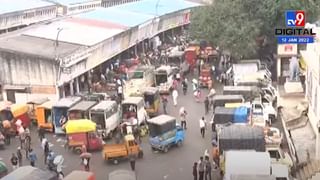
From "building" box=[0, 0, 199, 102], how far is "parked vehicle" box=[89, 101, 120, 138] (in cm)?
488

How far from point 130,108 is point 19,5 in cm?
2241

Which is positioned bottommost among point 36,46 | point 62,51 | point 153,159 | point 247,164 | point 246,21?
point 153,159

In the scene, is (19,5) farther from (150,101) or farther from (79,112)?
(79,112)

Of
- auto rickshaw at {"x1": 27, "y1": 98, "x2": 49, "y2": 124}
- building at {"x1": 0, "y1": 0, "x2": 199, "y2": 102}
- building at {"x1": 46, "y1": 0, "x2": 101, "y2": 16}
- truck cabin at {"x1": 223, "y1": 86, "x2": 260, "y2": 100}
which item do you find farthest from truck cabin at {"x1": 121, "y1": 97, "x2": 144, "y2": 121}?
building at {"x1": 46, "y1": 0, "x2": 101, "y2": 16}

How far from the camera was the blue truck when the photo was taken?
24719mm

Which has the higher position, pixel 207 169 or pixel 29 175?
pixel 29 175

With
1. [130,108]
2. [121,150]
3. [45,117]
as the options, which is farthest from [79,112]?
[121,150]

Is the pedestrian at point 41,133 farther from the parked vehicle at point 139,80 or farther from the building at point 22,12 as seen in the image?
the building at point 22,12

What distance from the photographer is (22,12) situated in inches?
1768

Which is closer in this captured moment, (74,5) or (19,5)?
(19,5)

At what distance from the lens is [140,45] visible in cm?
4831

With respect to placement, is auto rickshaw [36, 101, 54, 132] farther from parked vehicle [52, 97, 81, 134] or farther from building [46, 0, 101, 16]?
building [46, 0, 101, 16]

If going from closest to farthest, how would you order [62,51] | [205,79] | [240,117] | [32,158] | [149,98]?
[32,158]
[240,117]
[149,98]
[62,51]
[205,79]

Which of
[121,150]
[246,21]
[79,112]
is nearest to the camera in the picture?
[121,150]
